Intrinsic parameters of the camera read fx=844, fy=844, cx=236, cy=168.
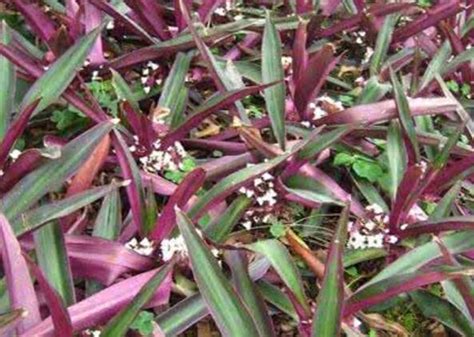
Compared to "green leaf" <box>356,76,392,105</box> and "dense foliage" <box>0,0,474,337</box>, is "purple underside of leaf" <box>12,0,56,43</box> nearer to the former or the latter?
"dense foliage" <box>0,0,474,337</box>

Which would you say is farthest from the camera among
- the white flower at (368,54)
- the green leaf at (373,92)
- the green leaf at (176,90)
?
the white flower at (368,54)

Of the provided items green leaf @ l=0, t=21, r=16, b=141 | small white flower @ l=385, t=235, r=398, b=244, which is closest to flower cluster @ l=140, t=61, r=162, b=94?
green leaf @ l=0, t=21, r=16, b=141

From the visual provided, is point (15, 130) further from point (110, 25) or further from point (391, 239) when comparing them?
point (391, 239)

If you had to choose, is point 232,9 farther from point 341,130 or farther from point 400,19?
point 341,130

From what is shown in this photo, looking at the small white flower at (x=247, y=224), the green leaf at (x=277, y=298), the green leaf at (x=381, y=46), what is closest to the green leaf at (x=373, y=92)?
the green leaf at (x=381, y=46)

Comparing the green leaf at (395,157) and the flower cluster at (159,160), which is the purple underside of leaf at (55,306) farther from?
the green leaf at (395,157)

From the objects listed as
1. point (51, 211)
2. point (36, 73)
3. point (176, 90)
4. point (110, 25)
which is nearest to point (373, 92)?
point (176, 90)
